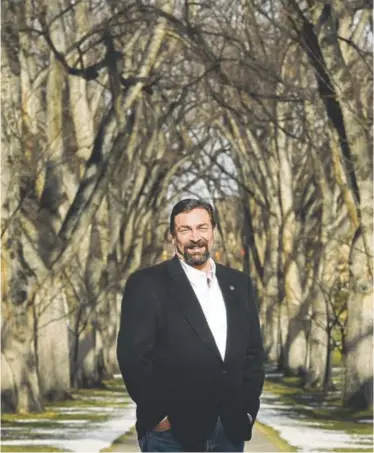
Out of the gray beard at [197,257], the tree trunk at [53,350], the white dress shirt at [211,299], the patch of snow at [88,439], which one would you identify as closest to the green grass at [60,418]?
the patch of snow at [88,439]

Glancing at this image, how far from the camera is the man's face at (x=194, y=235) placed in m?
5.76

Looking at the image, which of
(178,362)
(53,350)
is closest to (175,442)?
(178,362)

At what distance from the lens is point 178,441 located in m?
5.82

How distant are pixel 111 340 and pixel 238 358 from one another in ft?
124

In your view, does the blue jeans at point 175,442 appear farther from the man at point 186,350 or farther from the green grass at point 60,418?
the green grass at point 60,418

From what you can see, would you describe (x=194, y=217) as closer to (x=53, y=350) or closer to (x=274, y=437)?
Result: (x=274, y=437)

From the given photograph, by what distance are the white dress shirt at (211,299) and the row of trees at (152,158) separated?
14.4m

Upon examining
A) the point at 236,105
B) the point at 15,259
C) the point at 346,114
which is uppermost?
the point at 236,105

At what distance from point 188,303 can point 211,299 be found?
0.43ft

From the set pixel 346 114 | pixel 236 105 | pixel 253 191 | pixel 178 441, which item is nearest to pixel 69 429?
pixel 346 114

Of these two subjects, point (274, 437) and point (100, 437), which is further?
point (274, 437)

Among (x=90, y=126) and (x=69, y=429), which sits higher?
(x=90, y=126)

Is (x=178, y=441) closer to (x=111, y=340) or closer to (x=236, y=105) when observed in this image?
(x=236, y=105)

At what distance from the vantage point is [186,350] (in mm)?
5777
